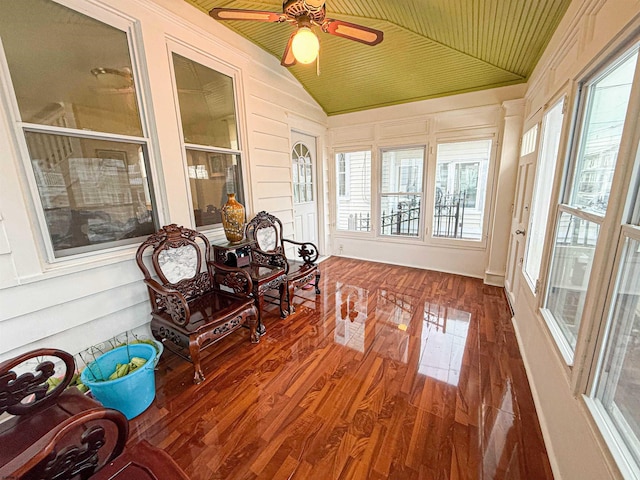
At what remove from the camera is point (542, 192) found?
225cm

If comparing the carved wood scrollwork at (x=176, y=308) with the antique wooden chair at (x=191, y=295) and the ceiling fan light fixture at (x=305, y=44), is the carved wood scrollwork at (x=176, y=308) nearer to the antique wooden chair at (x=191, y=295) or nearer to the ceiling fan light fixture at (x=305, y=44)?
the antique wooden chair at (x=191, y=295)

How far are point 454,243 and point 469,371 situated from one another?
7.60ft

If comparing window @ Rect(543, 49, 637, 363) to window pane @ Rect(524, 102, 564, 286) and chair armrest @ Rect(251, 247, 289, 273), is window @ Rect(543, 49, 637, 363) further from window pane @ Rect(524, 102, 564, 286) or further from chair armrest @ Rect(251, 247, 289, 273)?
chair armrest @ Rect(251, 247, 289, 273)

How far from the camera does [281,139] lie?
11.3ft

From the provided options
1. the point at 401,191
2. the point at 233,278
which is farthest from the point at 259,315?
the point at 401,191

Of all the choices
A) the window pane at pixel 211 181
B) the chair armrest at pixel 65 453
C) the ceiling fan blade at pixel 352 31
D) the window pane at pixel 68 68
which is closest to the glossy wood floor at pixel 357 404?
the chair armrest at pixel 65 453

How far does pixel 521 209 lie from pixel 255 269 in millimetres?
2872

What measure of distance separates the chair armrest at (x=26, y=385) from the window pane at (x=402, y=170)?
13.7 ft

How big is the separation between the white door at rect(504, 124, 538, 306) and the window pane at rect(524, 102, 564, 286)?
0.32 ft

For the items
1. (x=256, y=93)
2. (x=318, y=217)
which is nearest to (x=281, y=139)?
(x=256, y=93)

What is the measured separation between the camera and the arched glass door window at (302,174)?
394cm

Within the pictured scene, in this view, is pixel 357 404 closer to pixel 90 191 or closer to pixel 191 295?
pixel 191 295

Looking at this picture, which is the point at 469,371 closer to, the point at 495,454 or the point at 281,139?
the point at 495,454

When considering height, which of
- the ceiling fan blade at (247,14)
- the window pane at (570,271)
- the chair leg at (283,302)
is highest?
the ceiling fan blade at (247,14)
